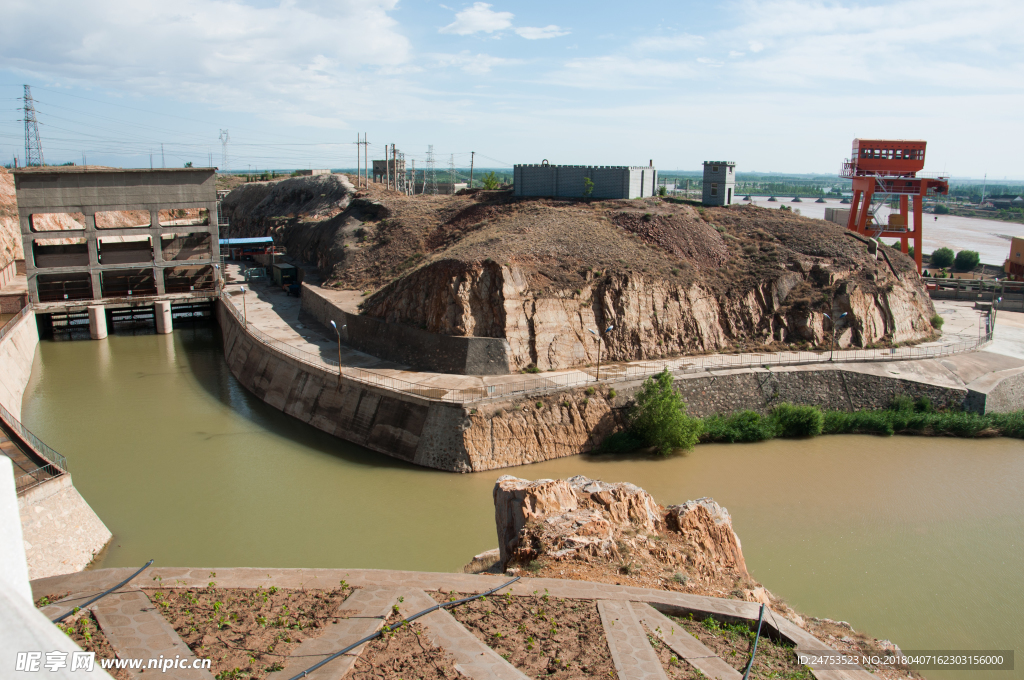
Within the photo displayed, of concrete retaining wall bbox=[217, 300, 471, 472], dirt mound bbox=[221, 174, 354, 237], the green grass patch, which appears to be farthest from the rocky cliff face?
dirt mound bbox=[221, 174, 354, 237]

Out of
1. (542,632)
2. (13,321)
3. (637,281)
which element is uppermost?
(637,281)

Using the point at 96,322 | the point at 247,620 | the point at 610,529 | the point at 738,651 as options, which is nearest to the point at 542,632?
the point at 738,651

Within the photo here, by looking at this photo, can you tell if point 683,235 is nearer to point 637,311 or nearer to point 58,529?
point 637,311

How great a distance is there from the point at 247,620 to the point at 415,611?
263 centimetres

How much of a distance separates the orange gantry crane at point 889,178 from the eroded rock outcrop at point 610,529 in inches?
1530

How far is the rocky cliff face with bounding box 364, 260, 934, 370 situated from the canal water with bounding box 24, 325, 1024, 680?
6.29 m

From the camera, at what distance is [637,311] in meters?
32.8

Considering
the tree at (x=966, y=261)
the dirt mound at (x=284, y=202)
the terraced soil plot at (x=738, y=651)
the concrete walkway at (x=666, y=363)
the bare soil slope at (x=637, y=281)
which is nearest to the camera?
the terraced soil plot at (x=738, y=651)

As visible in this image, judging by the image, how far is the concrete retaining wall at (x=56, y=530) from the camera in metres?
16.6

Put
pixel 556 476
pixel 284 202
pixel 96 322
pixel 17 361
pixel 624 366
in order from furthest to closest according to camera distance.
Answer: pixel 284 202 → pixel 96 322 → pixel 17 361 → pixel 624 366 → pixel 556 476

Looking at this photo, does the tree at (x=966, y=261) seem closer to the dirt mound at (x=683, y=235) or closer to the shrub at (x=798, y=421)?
the dirt mound at (x=683, y=235)

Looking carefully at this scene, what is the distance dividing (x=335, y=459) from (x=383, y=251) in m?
21.1

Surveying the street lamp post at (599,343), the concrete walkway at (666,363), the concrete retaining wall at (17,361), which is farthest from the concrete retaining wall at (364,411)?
the concrete retaining wall at (17,361)

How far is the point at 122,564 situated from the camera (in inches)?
731
